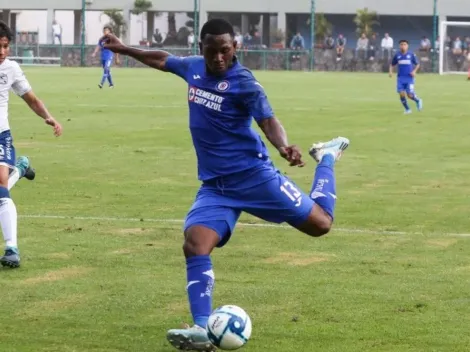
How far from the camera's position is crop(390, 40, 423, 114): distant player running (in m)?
32.4

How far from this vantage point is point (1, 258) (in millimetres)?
9883

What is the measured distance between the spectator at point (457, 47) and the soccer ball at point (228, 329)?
56.8 metres

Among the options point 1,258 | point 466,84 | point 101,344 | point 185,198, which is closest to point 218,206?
point 101,344

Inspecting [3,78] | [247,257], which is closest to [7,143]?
[3,78]

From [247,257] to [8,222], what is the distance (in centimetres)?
212

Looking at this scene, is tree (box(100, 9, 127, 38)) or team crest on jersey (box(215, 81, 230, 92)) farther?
tree (box(100, 9, 127, 38))

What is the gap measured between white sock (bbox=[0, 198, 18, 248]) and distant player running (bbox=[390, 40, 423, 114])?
21767mm

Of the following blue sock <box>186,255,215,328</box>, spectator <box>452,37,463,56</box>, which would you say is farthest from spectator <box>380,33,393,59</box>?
blue sock <box>186,255,215,328</box>

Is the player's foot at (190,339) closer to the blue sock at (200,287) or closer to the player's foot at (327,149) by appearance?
the blue sock at (200,287)

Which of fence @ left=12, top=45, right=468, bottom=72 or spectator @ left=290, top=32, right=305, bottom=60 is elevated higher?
spectator @ left=290, top=32, right=305, bottom=60

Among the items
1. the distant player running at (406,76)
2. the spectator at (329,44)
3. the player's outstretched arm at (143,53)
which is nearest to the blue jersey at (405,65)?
the distant player running at (406,76)

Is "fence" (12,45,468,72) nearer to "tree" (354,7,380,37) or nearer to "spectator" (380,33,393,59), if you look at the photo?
"spectator" (380,33,393,59)

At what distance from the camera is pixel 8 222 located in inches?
397

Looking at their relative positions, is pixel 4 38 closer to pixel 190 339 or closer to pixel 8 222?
pixel 8 222
